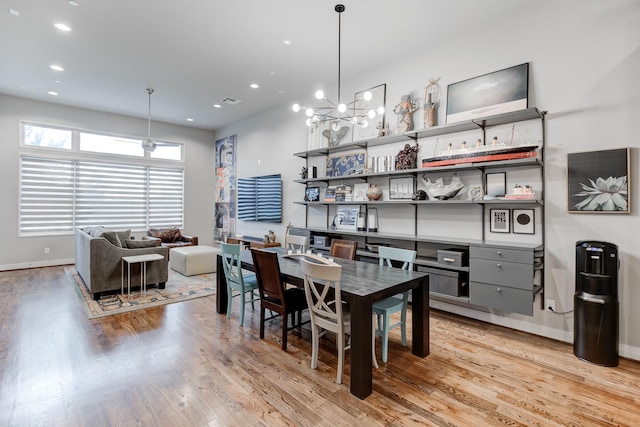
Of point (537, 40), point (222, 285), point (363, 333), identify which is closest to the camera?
point (363, 333)

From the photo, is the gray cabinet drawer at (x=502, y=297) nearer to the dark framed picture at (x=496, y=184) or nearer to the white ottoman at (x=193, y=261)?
the dark framed picture at (x=496, y=184)

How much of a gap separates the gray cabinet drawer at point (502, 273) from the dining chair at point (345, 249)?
1.29 meters

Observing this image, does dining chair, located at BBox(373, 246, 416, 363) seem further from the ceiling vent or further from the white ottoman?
the ceiling vent

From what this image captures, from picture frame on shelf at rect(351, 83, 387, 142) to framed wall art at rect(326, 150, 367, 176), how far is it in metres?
0.26

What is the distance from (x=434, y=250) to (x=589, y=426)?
226cm

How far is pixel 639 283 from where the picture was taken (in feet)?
9.20

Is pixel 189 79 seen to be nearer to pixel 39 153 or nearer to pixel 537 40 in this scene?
pixel 39 153

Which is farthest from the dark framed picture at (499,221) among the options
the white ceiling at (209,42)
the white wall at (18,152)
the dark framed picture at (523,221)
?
the white wall at (18,152)

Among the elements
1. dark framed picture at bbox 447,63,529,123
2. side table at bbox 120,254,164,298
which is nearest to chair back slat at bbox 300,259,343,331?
dark framed picture at bbox 447,63,529,123

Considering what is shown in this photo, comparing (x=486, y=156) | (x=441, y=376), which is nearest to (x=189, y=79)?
(x=486, y=156)

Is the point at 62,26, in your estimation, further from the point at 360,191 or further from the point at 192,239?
the point at 192,239

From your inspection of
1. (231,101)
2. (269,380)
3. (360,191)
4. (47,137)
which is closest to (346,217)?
(360,191)

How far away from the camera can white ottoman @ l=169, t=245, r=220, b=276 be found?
5898mm

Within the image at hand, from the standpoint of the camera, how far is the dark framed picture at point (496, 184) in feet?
11.6
